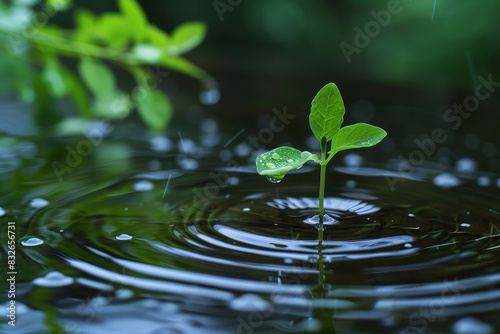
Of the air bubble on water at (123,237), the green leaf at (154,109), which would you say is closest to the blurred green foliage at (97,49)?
the green leaf at (154,109)

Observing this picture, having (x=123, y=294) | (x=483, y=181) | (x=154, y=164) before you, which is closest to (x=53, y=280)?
(x=123, y=294)

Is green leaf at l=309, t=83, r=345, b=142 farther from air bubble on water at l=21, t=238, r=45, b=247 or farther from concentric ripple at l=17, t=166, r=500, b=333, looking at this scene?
air bubble on water at l=21, t=238, r=45, b=247

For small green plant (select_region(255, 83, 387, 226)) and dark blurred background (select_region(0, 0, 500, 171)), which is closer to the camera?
small green plant (select_region(255, 83, 387, 226))

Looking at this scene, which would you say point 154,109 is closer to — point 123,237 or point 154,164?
point 154,164

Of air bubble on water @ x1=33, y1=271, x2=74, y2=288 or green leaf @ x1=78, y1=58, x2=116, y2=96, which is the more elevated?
green leaf @ x1=78, y1=58, x2=116, y2=96

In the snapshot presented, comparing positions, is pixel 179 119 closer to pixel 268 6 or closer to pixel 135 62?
pixel 135 62

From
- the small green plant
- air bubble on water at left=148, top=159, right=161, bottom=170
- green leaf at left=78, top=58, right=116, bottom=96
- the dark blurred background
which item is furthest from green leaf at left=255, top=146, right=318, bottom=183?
green leaf at left=78, top=58, right=116, bottom=96

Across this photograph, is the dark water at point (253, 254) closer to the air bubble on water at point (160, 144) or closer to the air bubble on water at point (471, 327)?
the air bubble on water at point (471, 327)
